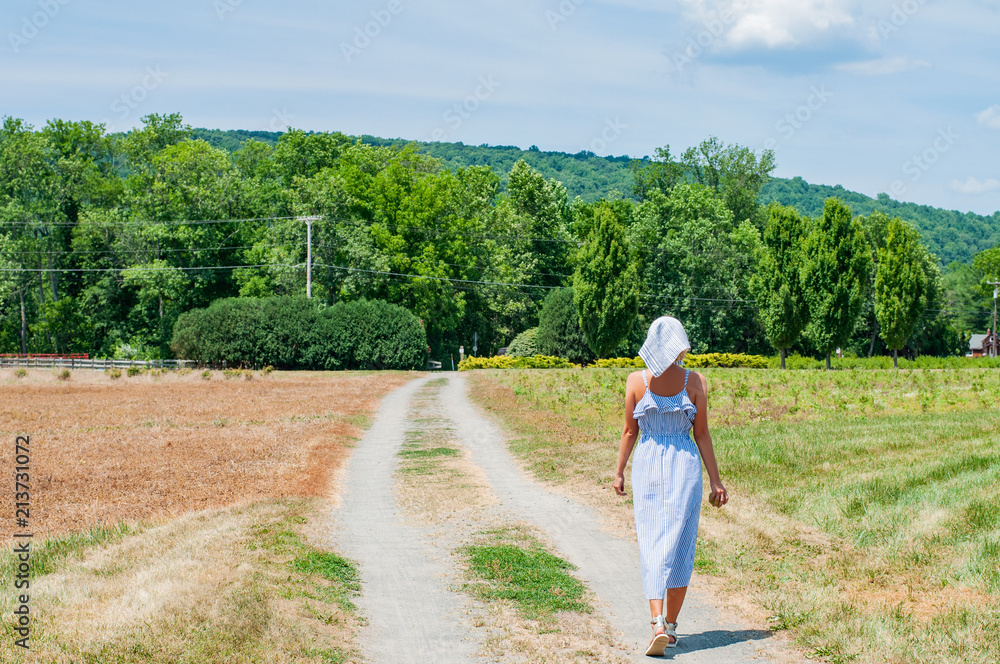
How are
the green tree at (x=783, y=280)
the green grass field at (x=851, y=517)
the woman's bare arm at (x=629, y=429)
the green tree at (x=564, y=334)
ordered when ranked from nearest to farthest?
the woman's bare arm at (x=629, y=429) < the green grass field at (x=851, y=517) < the green tree at (x=783, y=280) < the green tree at (x=564, y=334)

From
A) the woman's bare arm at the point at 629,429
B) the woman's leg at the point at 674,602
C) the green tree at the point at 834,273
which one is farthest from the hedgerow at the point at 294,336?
the woman's leg at the point at 674,602

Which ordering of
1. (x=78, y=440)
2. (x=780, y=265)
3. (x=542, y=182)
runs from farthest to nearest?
(x=542, y=182) → (x=780, y=265) → (x=78, y=440)

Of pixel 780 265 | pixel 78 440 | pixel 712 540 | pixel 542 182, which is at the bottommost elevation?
pixel 78 440

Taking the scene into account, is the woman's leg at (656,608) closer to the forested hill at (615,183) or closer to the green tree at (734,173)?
the green tree at (734,173)

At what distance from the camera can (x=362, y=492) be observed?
12.7 meters

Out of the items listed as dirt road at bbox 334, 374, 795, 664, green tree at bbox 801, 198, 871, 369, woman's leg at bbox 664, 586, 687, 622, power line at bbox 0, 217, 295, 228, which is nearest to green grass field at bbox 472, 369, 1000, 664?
dirt road at bbox 334, 374, 795, 664

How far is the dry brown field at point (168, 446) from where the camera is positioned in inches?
481

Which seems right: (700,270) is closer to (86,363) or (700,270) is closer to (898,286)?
(898,286)

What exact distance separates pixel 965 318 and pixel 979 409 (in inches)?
3986

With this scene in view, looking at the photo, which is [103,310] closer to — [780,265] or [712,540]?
[780,265]

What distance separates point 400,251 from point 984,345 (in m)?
72.5

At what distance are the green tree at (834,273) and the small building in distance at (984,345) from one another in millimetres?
43492

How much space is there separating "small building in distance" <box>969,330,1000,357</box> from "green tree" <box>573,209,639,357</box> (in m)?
48.5

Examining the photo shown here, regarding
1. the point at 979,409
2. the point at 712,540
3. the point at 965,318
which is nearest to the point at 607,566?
the point at 712,540
